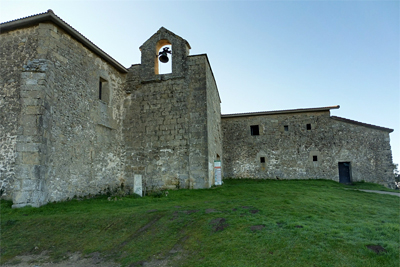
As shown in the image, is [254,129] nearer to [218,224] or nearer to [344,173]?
[344,173]

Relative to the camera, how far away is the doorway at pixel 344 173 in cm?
1617

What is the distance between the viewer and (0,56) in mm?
9461

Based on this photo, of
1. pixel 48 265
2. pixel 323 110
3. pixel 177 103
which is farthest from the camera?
pixel 323 110

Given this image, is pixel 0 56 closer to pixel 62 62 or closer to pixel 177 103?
pixel 62 62

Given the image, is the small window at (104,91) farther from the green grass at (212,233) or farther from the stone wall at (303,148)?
the stone wall at (303,148)

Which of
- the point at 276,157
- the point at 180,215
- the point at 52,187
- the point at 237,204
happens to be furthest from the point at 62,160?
the point at 276,157

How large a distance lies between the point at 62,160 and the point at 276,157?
1221 centimetres

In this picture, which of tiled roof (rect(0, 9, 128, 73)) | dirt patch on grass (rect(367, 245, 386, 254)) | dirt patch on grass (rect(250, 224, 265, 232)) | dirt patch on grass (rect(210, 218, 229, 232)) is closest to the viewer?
dirt patch on grass (rect(367, 245, 386, 254))

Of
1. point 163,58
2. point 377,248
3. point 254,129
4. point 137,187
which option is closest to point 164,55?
point 163,58

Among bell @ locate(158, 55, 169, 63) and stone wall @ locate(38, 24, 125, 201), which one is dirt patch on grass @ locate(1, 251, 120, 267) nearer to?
stone wall @ locate(38, 24, 125, 201)

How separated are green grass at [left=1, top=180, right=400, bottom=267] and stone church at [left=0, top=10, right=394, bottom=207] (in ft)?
5.59

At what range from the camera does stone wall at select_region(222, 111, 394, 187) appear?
16172 millimetres

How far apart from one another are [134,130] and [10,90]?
516 centimetres

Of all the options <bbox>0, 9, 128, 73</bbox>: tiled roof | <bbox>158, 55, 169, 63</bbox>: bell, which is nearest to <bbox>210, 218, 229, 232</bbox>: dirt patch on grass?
<bbox>0, 9, 128, 73</bbox>: tiled roof
